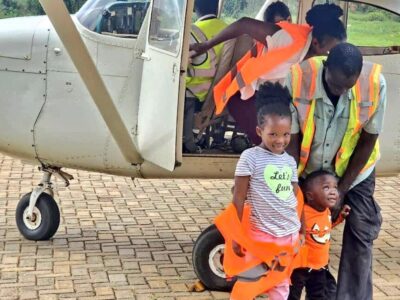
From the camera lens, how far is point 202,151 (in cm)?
622

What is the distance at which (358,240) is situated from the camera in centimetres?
510

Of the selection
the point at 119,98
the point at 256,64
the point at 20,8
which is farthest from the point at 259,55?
the point at 20,8

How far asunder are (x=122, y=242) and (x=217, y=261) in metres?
1.39

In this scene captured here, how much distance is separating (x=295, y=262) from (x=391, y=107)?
72.6 inches

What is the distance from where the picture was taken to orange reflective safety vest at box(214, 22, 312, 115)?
18.9 feet

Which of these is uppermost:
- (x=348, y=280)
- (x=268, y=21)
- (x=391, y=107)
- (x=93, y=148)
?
(x=268, y=21)

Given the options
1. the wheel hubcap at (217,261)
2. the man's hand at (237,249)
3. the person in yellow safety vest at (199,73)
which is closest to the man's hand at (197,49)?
the person in yellow safety vest at (199,73)

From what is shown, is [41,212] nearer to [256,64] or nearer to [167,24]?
[167,24]

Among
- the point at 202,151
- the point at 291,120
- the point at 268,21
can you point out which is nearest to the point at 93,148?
the point at 202,151

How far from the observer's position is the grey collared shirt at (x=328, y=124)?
15.9 feet

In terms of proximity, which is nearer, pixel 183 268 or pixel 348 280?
pixel 348 280

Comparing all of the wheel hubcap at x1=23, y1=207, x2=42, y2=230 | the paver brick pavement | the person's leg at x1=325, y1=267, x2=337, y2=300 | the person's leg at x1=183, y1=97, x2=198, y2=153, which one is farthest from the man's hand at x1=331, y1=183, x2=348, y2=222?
the wheel hubcap at x1=23, y1=207, x2=42, y2=230

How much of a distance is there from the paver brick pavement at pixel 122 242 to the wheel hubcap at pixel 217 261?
145 millimetres

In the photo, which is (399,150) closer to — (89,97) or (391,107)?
(391,107)
